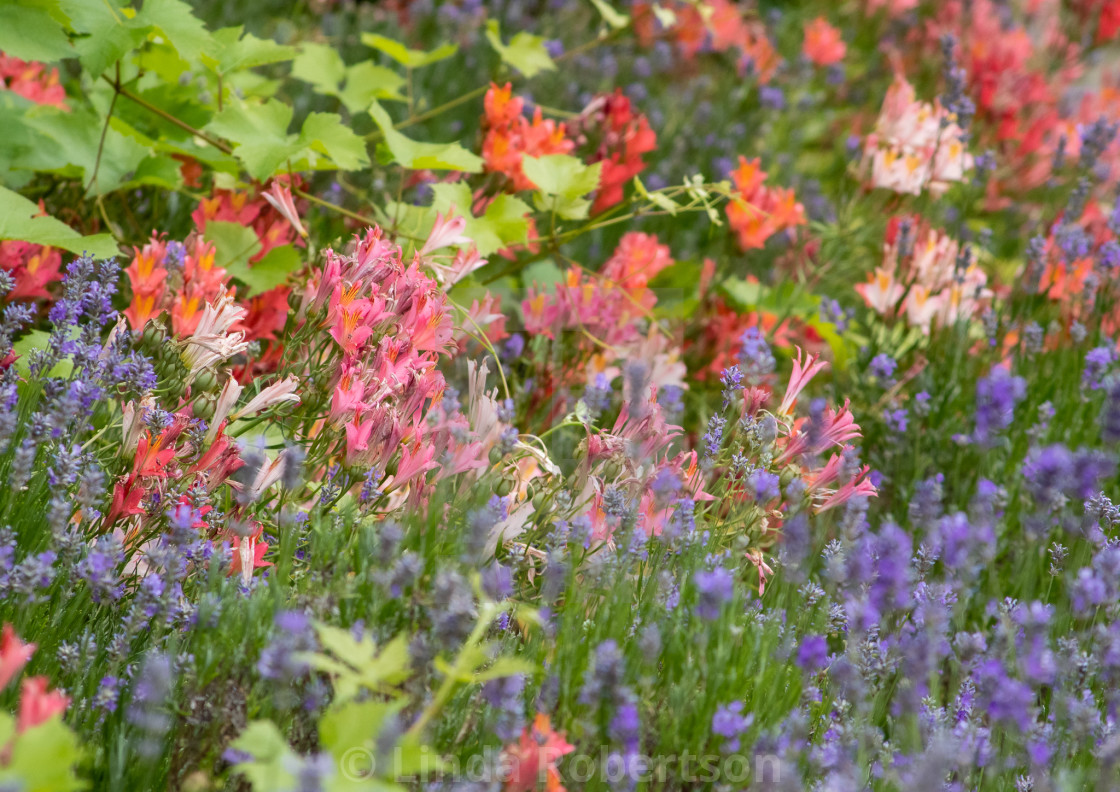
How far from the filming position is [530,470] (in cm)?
213

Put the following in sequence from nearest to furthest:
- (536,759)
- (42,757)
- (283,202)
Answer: (42,757)
(536,759)
(283,202)

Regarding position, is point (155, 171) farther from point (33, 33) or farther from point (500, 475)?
point (500, 475)

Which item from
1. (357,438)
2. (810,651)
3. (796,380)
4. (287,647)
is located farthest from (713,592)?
(796,380)

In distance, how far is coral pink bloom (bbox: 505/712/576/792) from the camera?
1.30 m

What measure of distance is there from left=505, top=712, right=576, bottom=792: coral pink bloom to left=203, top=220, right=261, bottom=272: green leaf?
61.3 inches

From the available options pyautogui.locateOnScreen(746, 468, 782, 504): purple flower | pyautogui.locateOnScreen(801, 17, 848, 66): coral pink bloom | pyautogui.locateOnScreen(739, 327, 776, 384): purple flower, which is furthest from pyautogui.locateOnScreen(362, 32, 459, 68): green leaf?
pyautogui.locateOnScreen(801, 17, 848, 66): coral pink bloom

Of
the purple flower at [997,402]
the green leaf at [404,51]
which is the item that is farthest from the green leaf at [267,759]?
the green leaf at [404,51]

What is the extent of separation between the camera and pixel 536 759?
1.30 metres

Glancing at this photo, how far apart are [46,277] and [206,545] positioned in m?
0.96

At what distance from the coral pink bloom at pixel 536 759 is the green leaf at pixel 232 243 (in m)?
1.56

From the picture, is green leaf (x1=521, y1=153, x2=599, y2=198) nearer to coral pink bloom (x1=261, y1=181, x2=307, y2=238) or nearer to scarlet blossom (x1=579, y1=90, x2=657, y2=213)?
scarlet blossom (x1=579, y1=90, x2=657, y2=213)

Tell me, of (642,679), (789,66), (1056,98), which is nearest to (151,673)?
(642,679)

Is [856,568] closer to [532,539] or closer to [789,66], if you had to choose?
[532,539]

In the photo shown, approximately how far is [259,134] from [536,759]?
1.81 meters
